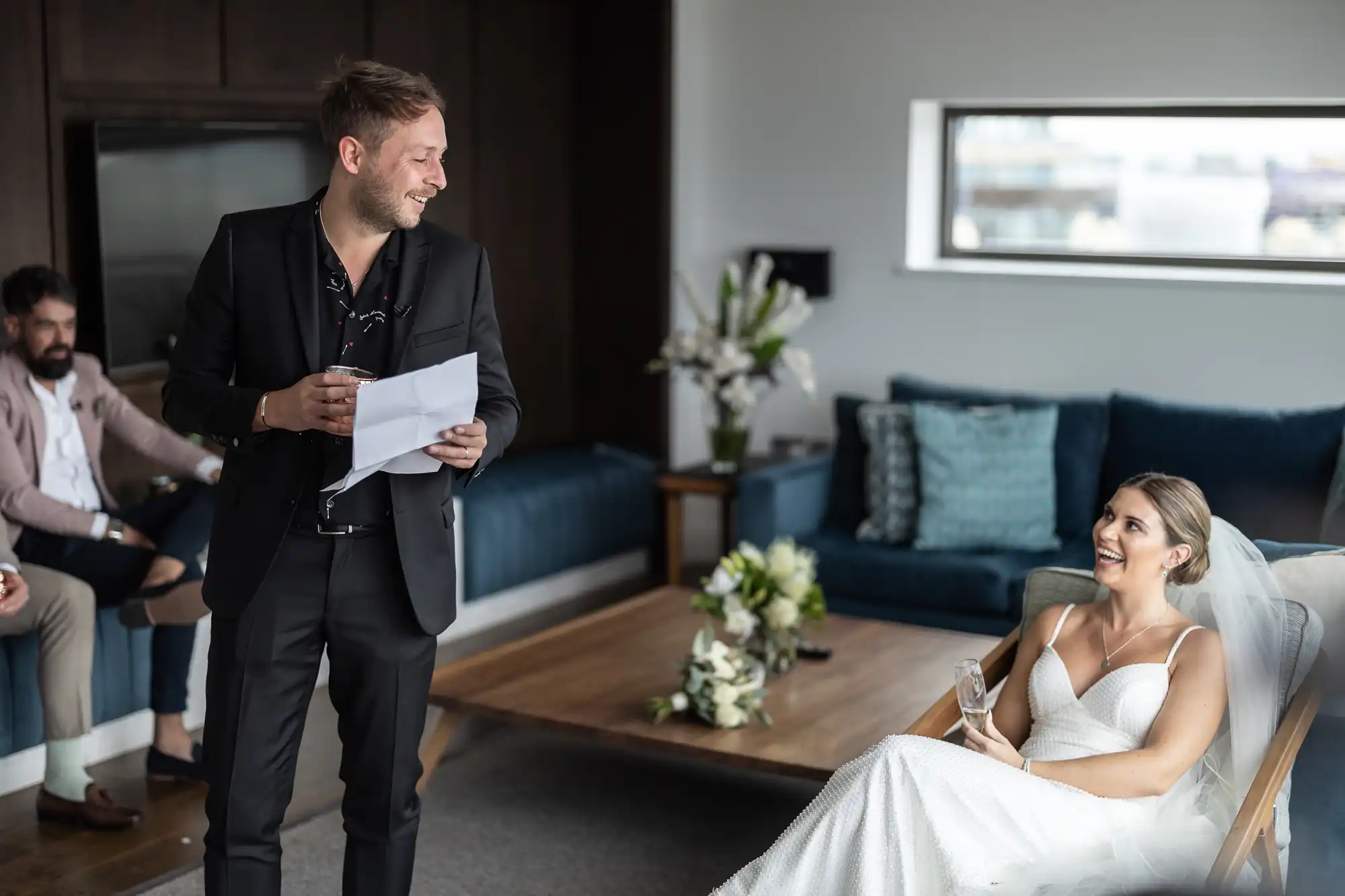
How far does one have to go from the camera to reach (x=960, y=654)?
13.7 feet

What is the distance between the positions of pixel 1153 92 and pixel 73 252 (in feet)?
11.6

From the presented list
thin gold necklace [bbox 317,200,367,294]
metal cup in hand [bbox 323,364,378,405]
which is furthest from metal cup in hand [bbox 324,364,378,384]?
thin gold necklace [bbox 317,200,367,294]

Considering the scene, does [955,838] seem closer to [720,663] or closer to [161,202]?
[720,663]

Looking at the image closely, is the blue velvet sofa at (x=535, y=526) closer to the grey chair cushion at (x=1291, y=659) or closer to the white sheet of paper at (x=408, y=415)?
the white sheet of paper at (x=408, y=415)

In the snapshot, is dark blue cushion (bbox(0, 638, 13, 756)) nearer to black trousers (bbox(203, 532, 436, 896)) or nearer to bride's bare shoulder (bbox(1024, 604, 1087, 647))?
black trousers (bbox(203, 532, 436, 896))

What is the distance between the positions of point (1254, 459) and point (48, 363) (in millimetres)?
3445

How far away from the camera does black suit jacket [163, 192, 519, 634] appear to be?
2598 mm

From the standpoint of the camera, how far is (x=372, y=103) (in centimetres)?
255

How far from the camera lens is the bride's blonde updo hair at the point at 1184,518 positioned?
3.01 metres

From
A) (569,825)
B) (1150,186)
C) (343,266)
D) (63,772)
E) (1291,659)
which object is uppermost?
(1150,186)

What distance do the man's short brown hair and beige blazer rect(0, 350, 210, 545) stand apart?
1835 millimetres

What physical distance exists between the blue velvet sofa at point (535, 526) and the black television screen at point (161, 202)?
1.02 metres

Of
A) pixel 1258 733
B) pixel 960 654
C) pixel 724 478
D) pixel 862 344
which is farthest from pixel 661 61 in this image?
pixel 1258 733

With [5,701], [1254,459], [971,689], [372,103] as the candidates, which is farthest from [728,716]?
[1254,459]
